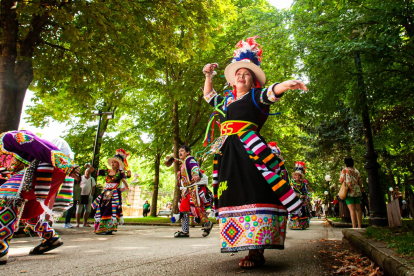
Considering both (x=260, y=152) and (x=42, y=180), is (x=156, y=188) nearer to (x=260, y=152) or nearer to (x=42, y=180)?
(x=42, y=180)

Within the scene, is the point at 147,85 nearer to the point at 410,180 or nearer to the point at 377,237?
the point at 410,180

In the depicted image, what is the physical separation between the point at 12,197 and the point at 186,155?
442cm

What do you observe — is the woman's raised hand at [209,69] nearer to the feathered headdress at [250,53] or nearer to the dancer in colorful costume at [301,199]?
the feathered headdress at [250,53]

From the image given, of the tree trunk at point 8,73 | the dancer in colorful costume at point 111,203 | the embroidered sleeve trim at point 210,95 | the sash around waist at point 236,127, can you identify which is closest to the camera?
the sash around waist at point 236,127

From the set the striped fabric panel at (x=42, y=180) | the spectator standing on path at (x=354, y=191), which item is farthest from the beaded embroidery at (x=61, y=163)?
the spectator standing on path at (x=354, y=191)

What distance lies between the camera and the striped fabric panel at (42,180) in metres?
3.62

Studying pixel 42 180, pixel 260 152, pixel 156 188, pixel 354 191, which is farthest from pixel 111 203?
pixel 156 188

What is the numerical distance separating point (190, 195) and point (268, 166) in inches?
181

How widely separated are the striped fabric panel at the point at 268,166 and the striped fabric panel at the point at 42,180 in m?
2.42

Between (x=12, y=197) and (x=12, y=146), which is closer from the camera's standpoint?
(x=12, y=197)

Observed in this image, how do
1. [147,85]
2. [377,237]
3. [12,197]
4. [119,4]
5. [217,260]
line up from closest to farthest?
[12,197] → [217,260] → [377,237] → [119,4] → [147,85]

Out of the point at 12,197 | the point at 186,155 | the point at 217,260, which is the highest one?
the point at 186,155

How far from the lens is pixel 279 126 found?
20234 mm

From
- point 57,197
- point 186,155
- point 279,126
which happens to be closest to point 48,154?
point 57,197
